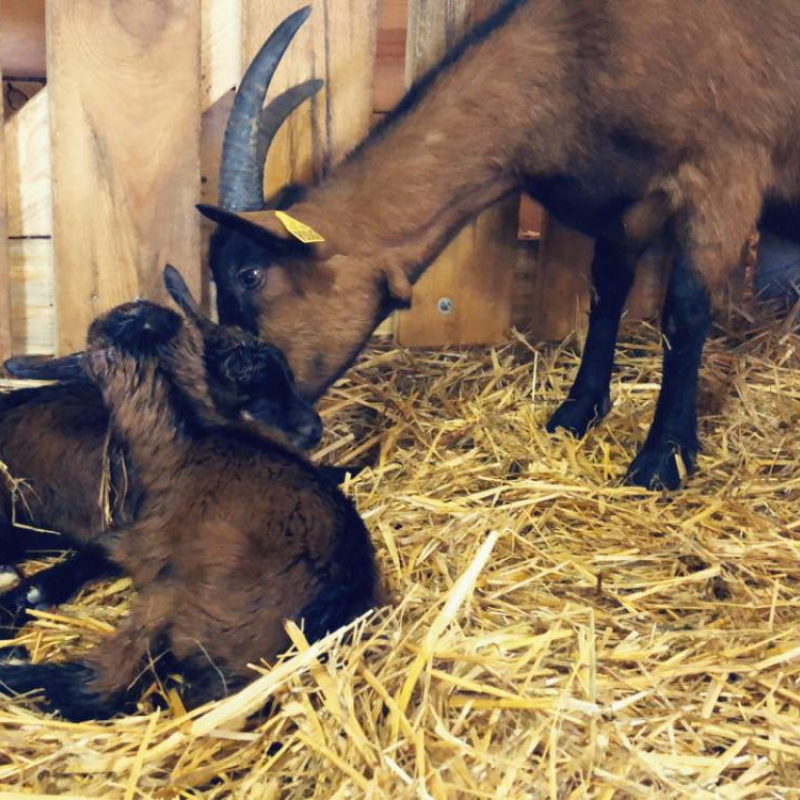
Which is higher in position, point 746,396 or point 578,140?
point 578,140

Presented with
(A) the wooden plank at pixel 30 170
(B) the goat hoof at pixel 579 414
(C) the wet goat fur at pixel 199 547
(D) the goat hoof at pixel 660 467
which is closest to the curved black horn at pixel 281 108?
(A) the wooden plank at pixel 30 170

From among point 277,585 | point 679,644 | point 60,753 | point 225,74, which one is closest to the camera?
point 60,753

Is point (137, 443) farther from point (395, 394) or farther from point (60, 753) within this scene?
point (395, 394)

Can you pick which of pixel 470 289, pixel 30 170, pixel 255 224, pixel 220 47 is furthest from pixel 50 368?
pixel 470 289

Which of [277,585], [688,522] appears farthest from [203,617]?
[688,522]

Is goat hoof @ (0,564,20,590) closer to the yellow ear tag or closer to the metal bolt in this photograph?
the yellow ear tag

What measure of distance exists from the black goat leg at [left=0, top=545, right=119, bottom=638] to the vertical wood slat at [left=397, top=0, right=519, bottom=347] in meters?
1.79

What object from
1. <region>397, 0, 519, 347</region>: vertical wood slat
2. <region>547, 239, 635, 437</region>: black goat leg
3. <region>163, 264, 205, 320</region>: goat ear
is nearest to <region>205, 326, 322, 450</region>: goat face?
<region>163, 264, 205, 320</region>: goat ear

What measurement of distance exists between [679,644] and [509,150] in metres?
1.74

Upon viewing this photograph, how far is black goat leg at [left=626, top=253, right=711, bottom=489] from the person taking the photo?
3.75 metres

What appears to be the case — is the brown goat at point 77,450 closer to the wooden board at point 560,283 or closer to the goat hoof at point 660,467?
the goat hoof at point 660,467

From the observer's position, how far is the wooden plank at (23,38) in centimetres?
402

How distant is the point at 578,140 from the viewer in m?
3.74

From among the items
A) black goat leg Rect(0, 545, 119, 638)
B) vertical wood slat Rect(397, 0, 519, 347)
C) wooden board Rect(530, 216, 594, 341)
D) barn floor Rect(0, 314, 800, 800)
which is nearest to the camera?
barn floor Rect(0, 314, 800, 800)
